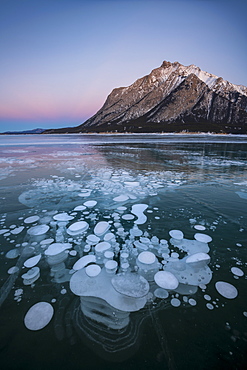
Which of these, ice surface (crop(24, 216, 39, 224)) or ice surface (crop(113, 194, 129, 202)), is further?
ice surface (crop(113, 194, 129, 202))

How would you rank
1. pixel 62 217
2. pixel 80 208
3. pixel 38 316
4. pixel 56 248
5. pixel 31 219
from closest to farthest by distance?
pixel 38 316, pixel 56 248, pixel 31 219, pixel 62 217, pixel 80 208

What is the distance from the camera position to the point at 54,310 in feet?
7.46

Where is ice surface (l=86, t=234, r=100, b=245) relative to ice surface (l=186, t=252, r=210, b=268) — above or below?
above

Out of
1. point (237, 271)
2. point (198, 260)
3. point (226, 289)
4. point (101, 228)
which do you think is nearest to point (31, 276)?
point (101, 228)

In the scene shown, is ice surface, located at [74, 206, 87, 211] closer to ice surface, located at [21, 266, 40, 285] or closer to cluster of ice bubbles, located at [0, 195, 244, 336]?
cluster of ice bubbles, located at [0, 195, 244, 336]

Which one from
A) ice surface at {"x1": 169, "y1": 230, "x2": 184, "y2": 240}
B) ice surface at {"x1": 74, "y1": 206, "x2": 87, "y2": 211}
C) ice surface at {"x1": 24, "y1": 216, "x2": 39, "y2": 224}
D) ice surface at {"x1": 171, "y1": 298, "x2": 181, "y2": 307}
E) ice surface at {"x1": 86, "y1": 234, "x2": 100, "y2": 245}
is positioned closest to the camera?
ice surface at {"x1": 171, "y1": 298, "x2": 181, "y2": 307}

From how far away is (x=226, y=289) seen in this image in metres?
2.60

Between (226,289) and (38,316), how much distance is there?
8.81 ft

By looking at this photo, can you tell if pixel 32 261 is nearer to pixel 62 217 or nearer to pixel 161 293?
pixel 62 217

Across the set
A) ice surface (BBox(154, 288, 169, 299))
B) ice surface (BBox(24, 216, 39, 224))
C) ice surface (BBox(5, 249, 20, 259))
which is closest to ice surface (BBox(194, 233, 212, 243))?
ice surface (BBox(154, 288, 169, 299))

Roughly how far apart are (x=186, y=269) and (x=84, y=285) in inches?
67.9

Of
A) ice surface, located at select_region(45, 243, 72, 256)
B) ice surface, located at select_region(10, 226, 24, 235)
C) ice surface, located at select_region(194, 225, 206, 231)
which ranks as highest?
ice surface, located at select_region(10, 226, 24, 235)

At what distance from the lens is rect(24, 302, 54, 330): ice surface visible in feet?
6.97

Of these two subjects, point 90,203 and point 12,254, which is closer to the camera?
point 12,254
